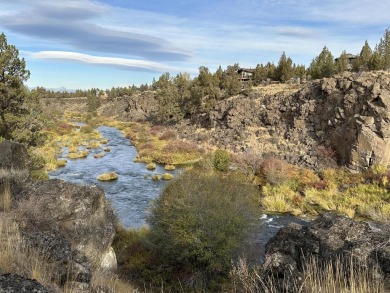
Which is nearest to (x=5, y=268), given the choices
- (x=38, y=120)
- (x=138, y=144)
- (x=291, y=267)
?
(x=291, y=267)

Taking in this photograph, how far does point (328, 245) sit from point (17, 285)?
8479 mm

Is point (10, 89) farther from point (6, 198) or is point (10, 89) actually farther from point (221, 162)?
point (221, 162)

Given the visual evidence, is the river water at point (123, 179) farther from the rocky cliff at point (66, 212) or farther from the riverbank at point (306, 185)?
the rocky cliff at point (66, 212)

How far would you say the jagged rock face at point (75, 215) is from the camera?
13.6 m

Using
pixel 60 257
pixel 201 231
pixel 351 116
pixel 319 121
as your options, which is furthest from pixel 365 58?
pixel 60 257

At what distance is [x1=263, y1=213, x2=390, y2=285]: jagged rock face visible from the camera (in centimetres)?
829

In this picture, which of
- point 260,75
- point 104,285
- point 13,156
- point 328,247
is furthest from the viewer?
point 260,75

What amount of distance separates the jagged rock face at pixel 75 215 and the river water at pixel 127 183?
962cm

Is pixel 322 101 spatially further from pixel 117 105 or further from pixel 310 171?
pixel 117 105

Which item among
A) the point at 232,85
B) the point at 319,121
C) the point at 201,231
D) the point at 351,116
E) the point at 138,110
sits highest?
the point at 232,85

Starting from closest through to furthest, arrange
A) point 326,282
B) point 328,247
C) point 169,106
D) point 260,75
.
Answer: point 326,282 < point 328,247 < point 169,106 < point 260,75

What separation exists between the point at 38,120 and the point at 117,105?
344ft

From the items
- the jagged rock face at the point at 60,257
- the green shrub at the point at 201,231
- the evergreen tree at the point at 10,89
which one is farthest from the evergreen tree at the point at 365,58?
the jagged rock face at the point at 60,257

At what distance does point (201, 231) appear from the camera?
17.7 m
